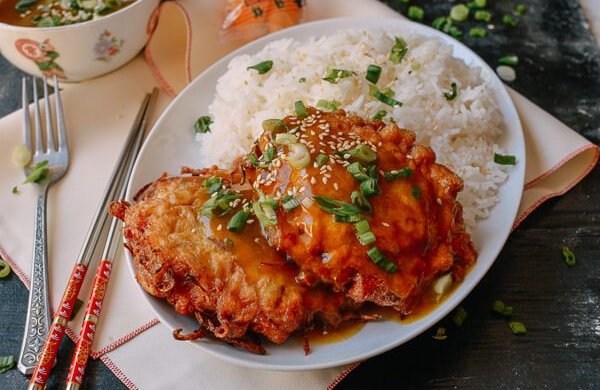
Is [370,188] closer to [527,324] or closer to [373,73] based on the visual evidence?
[373,73]

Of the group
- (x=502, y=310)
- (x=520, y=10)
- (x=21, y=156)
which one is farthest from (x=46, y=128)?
(x=520, y=10)

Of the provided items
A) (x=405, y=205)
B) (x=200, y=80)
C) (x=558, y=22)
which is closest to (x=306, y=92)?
(x=200, y=80)

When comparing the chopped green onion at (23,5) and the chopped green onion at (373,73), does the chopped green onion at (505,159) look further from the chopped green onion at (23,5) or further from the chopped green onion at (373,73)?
the chopped green onion at (23,5)

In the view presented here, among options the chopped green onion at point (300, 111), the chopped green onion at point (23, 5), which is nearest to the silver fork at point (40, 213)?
the chopped green onion at point (23, 5)

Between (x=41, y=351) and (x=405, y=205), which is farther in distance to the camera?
(x=41, y=351)

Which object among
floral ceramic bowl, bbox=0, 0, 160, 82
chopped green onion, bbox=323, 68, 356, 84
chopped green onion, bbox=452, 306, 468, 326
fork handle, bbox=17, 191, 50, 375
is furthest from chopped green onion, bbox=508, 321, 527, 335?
floral ceramic bowl, bbox=0, 0, 160, 82

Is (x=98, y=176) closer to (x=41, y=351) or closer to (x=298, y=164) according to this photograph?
(x=41, y=351)

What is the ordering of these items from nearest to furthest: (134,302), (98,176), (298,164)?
(298,164) < (134,302) < (98,176)
